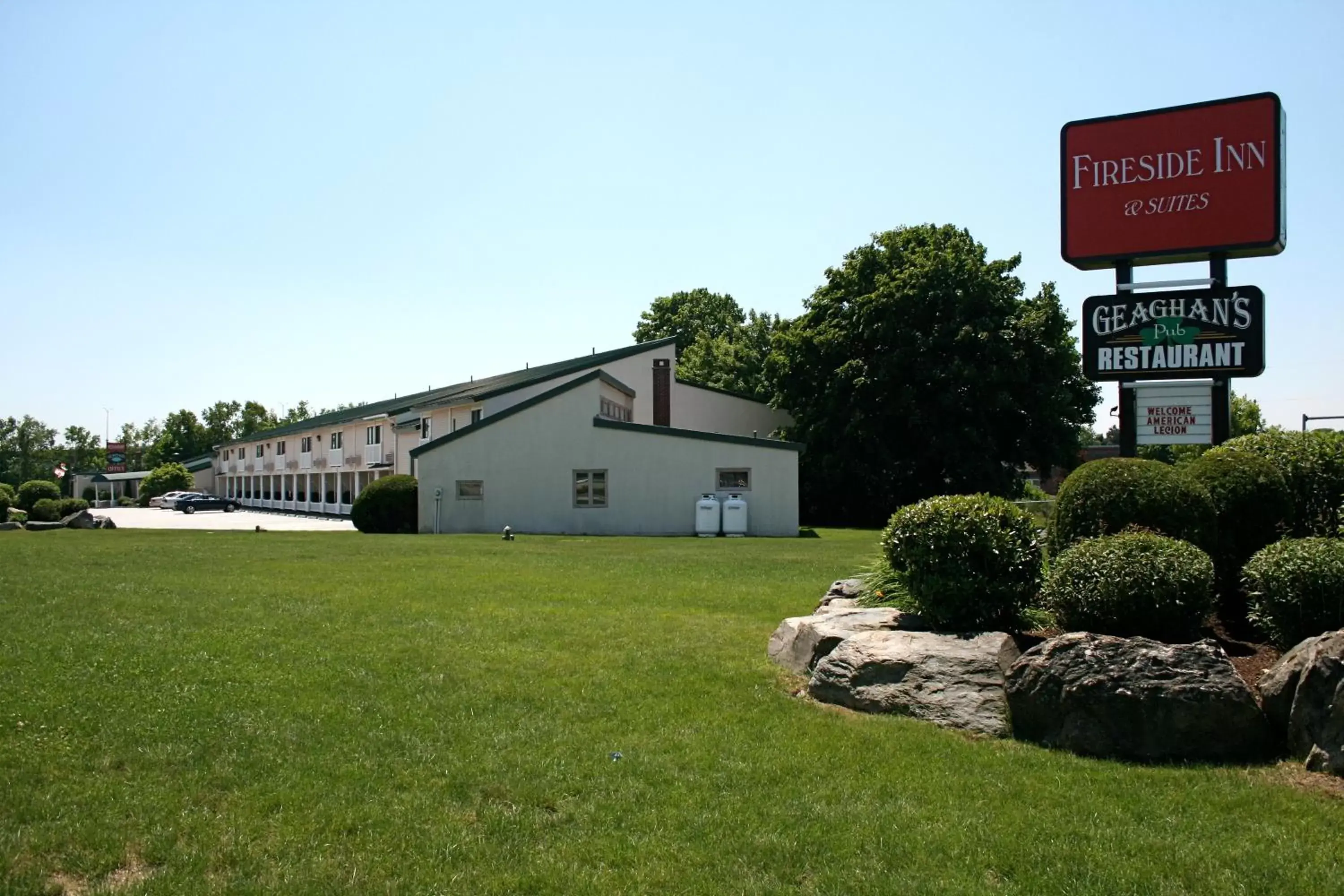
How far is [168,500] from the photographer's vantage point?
7475 cm

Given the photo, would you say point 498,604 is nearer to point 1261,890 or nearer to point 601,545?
point 1261,890

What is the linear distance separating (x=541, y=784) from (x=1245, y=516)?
6.90 metres

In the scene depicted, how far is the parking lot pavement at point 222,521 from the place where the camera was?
130ft

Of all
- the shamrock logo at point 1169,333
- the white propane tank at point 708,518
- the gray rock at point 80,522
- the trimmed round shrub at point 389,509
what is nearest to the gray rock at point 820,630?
the shamrock logo at point 1169,333

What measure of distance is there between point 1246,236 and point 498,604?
11209 mm

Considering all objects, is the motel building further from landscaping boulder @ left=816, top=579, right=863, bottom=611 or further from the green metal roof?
landscaping boulder @ left=816, top=579, right=863, bottom=611

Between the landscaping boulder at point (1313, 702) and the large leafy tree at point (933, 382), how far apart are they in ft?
113

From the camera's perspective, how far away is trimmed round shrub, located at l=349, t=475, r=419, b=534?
35.2m

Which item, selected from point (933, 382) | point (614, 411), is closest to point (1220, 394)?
point (933, 382)

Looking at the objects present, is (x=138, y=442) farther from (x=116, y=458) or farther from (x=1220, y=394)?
(x=1220, y=394)

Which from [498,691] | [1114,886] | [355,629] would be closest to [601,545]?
[355,629]

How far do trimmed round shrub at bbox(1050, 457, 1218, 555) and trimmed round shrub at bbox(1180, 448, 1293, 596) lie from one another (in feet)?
1.01

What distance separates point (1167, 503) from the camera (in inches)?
344

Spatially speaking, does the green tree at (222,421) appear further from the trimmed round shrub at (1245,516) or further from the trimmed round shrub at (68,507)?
the trimmed round shrub at (1245,516)
